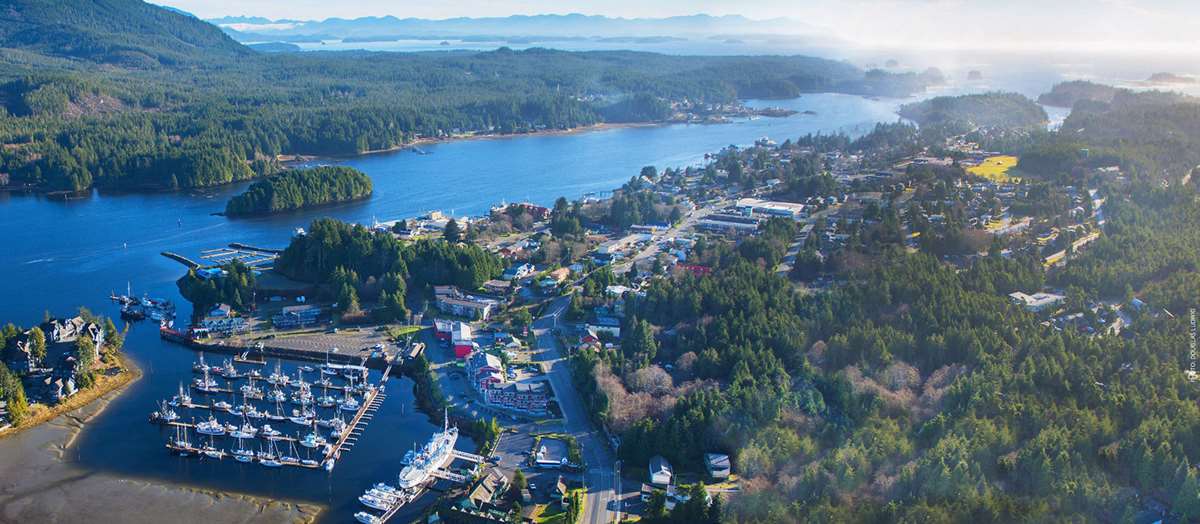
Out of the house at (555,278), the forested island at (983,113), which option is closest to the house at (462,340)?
the house at (555,278)

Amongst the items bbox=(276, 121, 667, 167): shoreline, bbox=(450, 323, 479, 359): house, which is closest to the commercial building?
bbox=(450, 323, 479, 359): house

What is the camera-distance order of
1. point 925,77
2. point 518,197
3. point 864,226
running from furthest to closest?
point 925,77
point 518,197
point 864,226

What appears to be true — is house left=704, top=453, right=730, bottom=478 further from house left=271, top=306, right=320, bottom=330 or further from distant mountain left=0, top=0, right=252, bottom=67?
distant mountain left=0, top=0, right=252, bottom=67

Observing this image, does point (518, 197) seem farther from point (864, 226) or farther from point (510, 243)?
point (864, 226)

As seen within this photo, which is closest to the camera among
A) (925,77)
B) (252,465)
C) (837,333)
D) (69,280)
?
(252,465)

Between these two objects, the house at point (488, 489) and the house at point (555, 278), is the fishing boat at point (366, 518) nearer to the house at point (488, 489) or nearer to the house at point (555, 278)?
the house at point (488, 489)

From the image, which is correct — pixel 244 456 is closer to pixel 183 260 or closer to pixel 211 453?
pixel 211 453

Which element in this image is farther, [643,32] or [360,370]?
[643,32]

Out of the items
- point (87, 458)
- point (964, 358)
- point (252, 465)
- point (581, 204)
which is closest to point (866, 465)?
point (964, 358)
